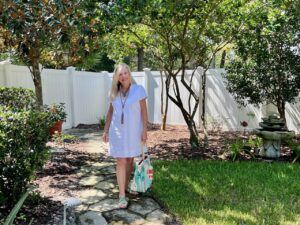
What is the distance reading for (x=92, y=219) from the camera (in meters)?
3.56

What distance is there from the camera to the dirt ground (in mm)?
3691

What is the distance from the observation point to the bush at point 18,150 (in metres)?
3.27

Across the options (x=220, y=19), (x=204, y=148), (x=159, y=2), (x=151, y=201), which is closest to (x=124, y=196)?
(x=151, y=201)

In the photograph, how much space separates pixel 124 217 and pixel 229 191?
1.49 meters

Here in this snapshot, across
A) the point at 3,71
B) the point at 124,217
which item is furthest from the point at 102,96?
the point at 124,217

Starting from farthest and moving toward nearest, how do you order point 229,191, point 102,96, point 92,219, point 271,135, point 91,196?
point 102,96 < point 271,135 < point 229,191 < point 91,196 < point 92,219

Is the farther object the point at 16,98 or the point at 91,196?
the point at 16,98

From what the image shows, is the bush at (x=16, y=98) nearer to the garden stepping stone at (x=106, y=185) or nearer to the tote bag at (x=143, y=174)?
the garden stepping stone at (x=106, y=185)

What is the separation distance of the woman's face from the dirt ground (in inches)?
60.1

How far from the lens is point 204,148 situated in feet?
23.0

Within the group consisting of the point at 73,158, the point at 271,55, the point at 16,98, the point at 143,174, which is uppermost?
the point at 271,55

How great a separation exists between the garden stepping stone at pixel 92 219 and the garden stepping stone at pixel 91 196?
0.37m

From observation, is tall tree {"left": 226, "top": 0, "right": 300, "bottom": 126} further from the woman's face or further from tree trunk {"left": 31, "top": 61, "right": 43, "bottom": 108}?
tree trunk {"left": 31, "top": 61, "right": 43, "bottom": 108}

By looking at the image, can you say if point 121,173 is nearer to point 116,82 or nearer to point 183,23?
point 116,82
